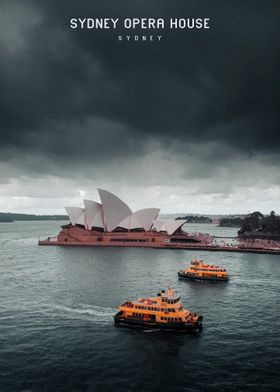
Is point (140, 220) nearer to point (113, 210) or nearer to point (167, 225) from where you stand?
point (113, 210)

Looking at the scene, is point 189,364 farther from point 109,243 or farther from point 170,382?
point 109,243

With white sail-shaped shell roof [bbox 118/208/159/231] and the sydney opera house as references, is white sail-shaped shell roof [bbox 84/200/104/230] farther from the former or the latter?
white sail-shaped shell roof [bbox 118/208/159/231]

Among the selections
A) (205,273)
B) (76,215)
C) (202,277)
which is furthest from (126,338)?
(76,215)

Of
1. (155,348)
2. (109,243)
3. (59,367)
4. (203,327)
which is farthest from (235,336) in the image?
(109,243)

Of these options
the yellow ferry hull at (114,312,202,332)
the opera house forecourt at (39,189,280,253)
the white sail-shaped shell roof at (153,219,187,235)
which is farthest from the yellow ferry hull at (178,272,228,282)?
the white sail-shaped shell roof at (153,219,187,235)

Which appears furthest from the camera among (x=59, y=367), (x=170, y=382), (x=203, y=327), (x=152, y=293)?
(x=152, y=293)
